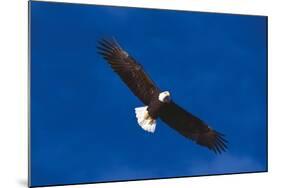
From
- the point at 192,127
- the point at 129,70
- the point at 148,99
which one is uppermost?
the point at 129,70

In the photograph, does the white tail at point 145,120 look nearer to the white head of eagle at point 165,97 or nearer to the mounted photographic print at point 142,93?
the mounted photographic print at point 142,93

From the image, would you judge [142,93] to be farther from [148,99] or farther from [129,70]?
[129,70]

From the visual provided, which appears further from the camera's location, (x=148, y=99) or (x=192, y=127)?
(x=192, y=127)

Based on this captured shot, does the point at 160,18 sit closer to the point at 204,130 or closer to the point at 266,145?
the point at 204,130

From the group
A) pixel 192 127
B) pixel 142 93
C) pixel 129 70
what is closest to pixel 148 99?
pixel 142 93

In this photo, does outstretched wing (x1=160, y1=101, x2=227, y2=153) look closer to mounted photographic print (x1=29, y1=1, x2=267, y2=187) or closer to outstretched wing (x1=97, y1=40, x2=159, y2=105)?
mounted photographic print (x1=29, y1=1, x2=267, y2=187)

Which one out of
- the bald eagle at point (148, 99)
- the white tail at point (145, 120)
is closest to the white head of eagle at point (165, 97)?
the bald eagle at point (148, 99)

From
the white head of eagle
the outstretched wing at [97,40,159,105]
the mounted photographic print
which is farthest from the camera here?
the white head of eagle

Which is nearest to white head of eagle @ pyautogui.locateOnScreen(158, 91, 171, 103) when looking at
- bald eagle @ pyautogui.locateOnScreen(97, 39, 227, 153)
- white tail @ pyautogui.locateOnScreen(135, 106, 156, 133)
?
bald eagle @ pyautogui.locateOnScreen(97, 39, 227, 153)

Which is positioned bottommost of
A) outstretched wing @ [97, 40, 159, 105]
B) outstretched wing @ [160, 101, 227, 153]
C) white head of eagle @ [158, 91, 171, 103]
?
outstretched wing @ [160, 101, 227, 153]
